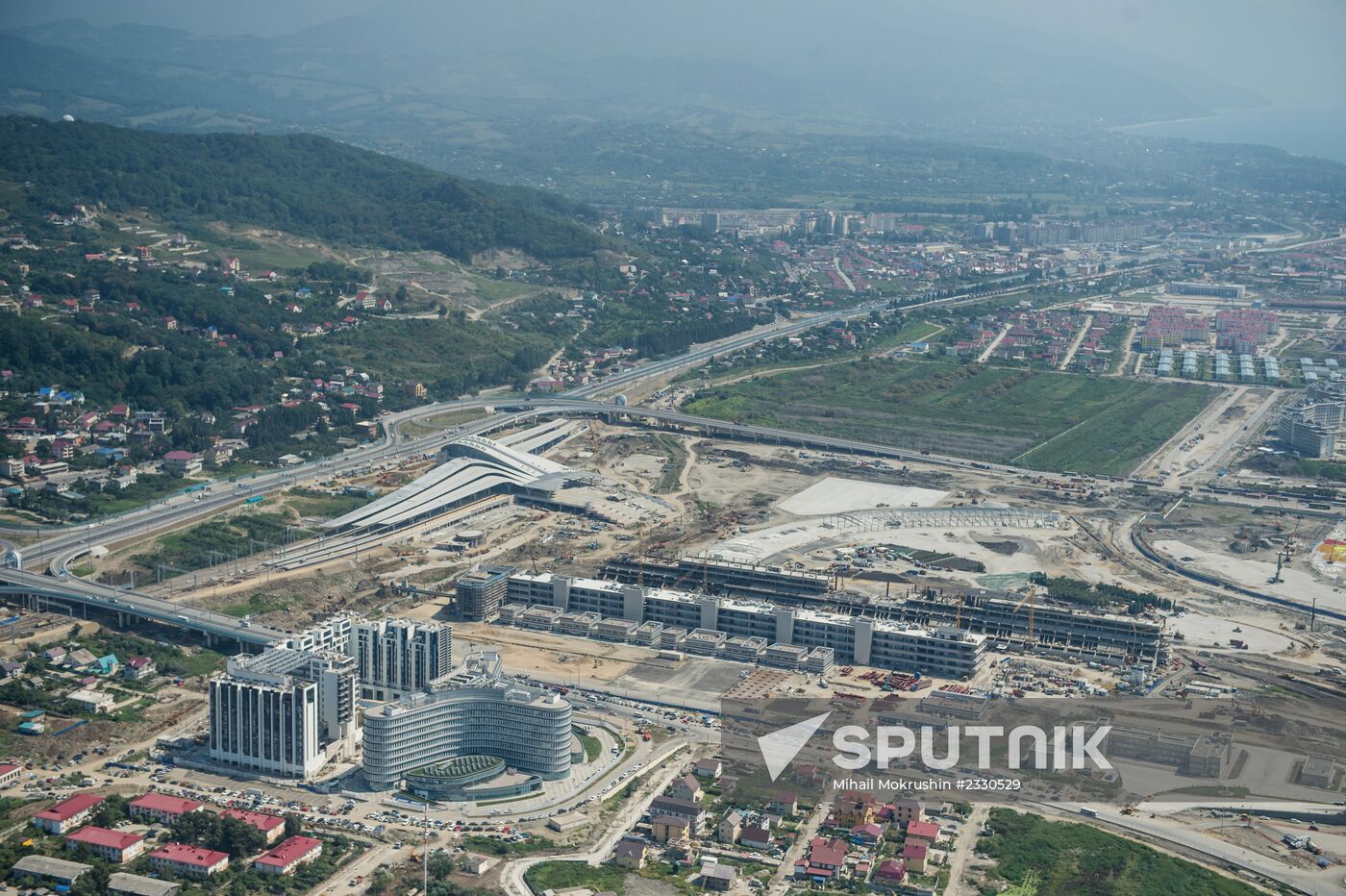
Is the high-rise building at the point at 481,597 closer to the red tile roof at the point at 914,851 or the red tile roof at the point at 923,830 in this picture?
the red tile roof at the point at 923,830

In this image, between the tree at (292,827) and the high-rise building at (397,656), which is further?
the high-rise building at (397,656)

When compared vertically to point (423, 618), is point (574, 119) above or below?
above

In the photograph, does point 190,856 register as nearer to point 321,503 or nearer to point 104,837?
point 104,837

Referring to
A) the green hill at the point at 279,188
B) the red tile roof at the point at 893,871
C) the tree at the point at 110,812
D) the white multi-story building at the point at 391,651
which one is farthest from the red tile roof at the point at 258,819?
the green hill at the point at 279,188

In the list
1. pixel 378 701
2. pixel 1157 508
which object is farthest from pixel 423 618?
pixel 1157 508

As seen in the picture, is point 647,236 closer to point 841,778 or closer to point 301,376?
point 301,376
